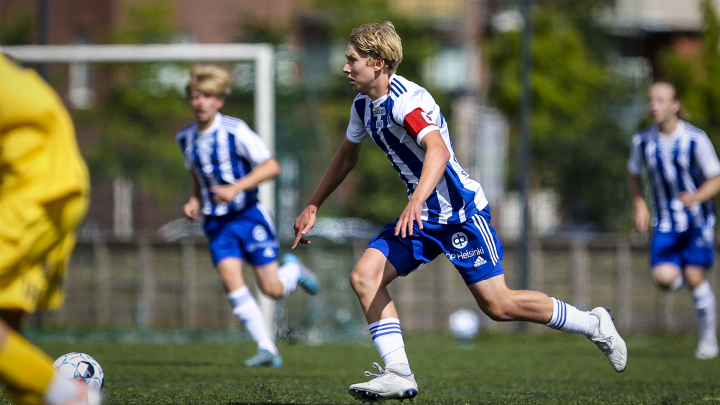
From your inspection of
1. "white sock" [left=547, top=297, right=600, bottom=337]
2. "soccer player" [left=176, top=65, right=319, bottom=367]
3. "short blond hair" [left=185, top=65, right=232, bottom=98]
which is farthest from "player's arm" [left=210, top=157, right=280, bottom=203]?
"white sock" [left=547, top=297, right=600, bottom=337]

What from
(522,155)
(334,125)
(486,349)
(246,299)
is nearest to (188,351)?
Answer: (246,299)

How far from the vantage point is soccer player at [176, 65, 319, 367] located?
6320 mm

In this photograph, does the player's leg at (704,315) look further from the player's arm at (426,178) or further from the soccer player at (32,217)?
the soccer player at (32,217)

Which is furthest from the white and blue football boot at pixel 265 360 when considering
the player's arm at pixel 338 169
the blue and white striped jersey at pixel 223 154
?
the player's arm at pixel 338 169

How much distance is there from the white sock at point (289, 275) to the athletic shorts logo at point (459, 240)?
2.80 meters

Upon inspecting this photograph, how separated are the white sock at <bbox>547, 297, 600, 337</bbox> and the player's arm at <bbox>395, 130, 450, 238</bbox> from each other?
0.93m

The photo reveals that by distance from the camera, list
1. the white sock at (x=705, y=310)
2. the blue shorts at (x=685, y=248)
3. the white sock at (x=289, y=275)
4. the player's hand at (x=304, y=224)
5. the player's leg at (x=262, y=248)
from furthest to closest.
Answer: the white sock at (x=705, y=310) → the blue shorts at (x=685, y=248) → the white sock at (x=289, y=275) → the player's leg at (x=262, y=248) → the player's hand at (x=304, y=224)

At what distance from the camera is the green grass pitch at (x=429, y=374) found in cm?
456

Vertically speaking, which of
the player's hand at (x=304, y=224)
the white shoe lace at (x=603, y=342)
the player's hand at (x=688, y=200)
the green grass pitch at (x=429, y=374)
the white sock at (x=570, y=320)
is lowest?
the green grass pitch at (x=429, y=374)

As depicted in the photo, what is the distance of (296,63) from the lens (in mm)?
10055

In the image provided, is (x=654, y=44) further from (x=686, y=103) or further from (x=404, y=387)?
(x=404, y=387)

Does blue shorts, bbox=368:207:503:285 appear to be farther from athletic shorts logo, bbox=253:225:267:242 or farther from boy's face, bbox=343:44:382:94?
athletic shorts logo, bbox=253:225:267:242

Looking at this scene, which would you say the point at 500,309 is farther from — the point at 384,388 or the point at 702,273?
the point at 702,273

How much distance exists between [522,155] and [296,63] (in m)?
2.96
